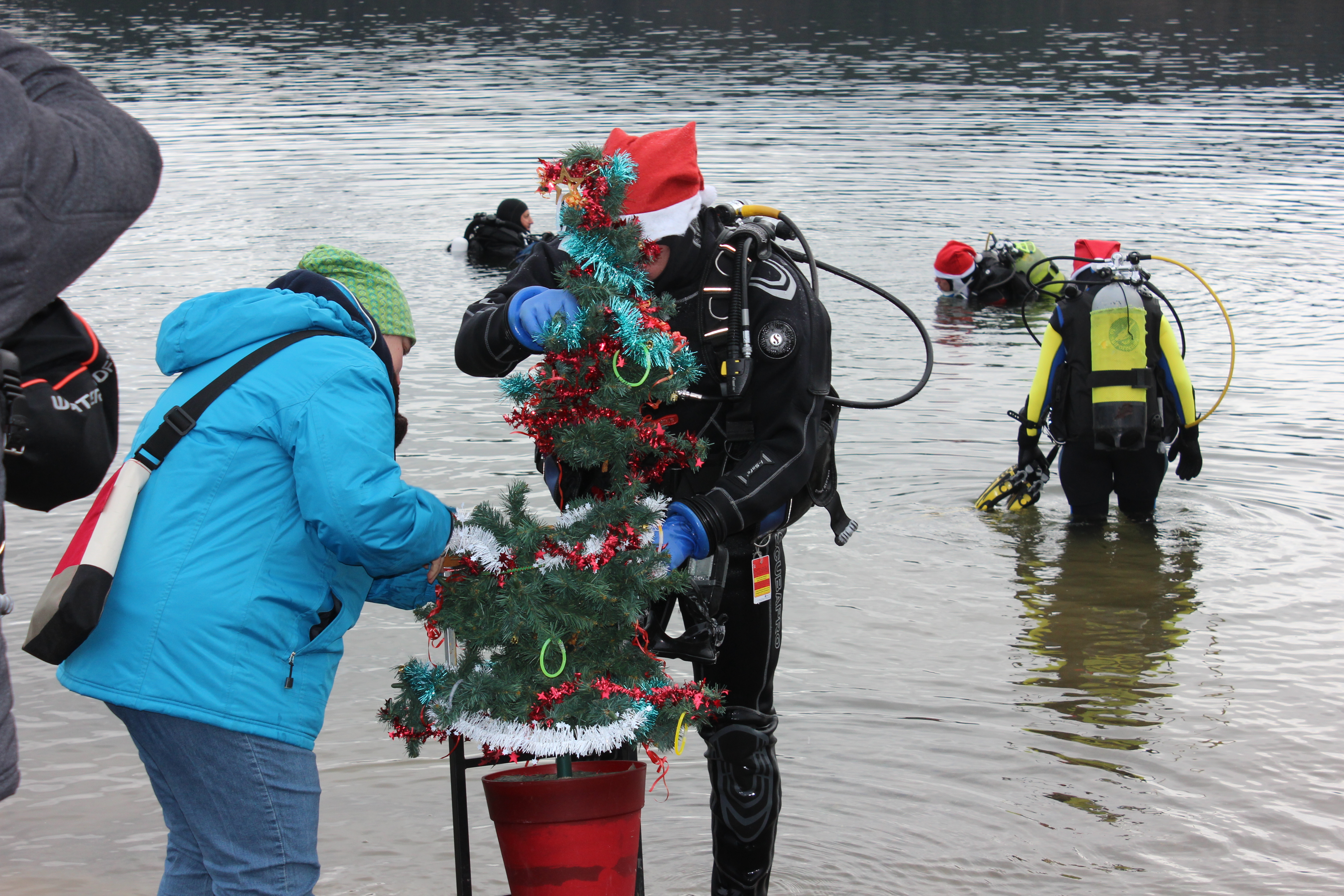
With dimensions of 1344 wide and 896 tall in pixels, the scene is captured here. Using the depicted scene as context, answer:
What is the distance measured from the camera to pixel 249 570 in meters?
2.45

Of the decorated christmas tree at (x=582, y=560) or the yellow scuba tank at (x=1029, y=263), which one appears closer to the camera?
the decorated christmas tree at (x=582, y=560)

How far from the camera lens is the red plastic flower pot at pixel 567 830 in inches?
108

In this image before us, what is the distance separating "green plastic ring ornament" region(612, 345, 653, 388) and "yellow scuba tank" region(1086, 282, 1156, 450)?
4.14 metres

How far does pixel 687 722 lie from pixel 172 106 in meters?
25.5

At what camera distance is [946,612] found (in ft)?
19.8

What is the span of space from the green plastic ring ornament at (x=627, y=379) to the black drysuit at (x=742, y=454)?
0.25m

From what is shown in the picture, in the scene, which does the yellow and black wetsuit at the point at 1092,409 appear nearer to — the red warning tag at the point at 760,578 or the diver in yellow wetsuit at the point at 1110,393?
the diver in yellow wetsuit at the point at 1110,393

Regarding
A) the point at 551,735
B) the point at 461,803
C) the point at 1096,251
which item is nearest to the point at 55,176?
the point at 551,735

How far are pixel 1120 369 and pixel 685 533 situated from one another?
4097 mm

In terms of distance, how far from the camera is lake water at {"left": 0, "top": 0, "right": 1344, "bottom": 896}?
162 inches

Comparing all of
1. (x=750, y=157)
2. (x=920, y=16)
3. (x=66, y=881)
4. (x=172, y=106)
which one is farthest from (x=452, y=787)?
(x=920, y=16)

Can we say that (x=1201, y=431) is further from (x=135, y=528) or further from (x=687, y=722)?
(x=135, y=528)

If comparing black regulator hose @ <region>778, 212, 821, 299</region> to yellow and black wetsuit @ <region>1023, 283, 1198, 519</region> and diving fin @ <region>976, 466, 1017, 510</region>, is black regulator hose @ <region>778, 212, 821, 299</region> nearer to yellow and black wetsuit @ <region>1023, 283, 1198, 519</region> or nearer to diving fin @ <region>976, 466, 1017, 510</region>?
yellow and black wetsuit @ <region>1023, 283, 1198, 519</region>

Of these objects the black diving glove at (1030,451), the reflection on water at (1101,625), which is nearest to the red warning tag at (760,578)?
the reflection on water at (1101,625)
